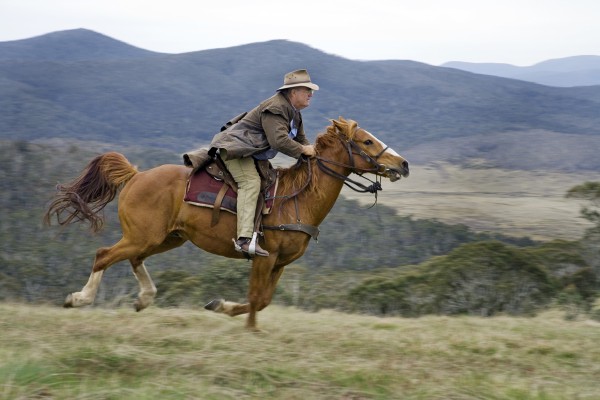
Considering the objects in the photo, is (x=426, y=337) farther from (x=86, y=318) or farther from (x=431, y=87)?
(x=431, y=87)

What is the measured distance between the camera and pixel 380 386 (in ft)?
19.4

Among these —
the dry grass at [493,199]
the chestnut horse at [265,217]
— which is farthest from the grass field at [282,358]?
the dry grass at [493,199]

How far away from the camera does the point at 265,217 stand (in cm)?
771

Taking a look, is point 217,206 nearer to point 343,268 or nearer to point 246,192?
point 246,192

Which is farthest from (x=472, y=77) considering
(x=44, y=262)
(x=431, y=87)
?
(x=44, y=262)

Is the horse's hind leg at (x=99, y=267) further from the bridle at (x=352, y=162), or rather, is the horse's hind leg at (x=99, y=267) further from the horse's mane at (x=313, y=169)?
the bridle at (x=352, y=162)

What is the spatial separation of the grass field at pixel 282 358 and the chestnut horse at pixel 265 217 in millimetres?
493

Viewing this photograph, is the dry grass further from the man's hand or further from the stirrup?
the stirrup

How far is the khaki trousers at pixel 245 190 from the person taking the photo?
7.48 meters

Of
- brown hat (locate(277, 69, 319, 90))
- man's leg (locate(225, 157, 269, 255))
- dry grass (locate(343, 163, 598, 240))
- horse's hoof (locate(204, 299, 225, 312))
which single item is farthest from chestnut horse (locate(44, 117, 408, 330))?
dry grass (locate(343, 163, 598, 240))

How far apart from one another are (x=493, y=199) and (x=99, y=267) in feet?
110

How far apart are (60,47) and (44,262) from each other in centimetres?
10829

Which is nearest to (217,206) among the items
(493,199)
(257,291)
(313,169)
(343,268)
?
(257,291)

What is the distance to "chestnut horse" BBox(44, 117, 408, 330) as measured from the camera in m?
7.69
